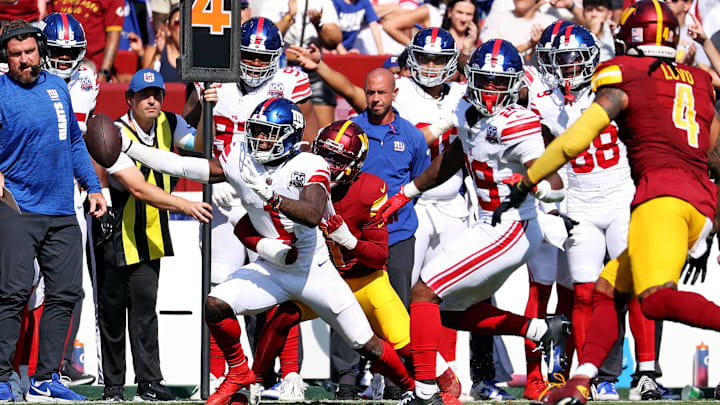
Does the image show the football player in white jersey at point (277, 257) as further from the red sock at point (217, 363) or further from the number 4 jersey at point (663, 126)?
the number 4 jersey at point (663, 126)

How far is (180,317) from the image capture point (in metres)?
8.52

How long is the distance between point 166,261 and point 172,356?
63cm

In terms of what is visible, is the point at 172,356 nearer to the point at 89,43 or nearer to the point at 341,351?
the point at 341,351

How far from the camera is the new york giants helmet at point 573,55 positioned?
7680 mm

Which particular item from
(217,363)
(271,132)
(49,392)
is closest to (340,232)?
(271,132)

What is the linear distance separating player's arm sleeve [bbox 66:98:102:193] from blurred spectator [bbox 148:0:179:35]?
3154 millimetres

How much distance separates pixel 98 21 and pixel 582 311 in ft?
14.7

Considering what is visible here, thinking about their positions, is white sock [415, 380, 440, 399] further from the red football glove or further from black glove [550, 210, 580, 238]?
black glove [550, 210, 580, 238]

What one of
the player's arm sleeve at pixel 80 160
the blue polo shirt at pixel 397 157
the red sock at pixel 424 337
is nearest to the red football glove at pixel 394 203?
the blue polo shirt at pixel 397 157

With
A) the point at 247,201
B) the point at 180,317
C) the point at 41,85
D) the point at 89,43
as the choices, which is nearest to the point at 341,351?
the point at 180,317

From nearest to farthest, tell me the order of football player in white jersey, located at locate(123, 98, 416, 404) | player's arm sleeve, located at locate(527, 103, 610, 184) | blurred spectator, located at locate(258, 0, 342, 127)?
player's arm sleeve, located at locate(527, 103, 610, 184)
football player in white jersey, located at locate(123, 98, 416, 404)
blurred spectator, located at locate(258, 0, 342, 127)

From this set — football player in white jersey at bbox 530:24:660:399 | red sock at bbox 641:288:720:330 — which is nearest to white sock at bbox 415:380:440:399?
red sock at bbox 641:288:720:330

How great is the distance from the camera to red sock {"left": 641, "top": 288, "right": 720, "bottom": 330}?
5539 mm

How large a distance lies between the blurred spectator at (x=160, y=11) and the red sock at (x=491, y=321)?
4.16 m
